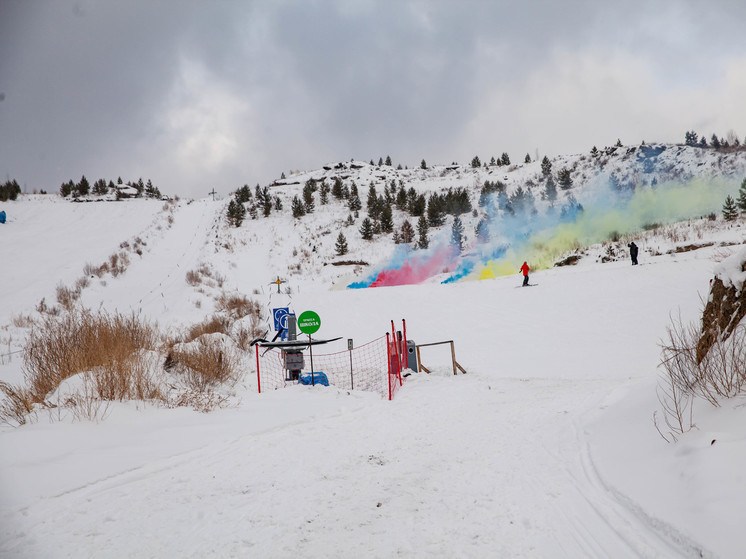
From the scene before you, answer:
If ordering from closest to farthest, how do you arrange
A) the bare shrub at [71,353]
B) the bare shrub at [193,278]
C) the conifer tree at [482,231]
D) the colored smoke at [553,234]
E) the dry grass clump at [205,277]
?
the bare shrub at [71,353], the bare shrub at [193,278], the dry grass clump at [205,277], the colored smoke at [553,234], the conifer tree at [482,231]

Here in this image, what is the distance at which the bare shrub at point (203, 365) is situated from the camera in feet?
27.5

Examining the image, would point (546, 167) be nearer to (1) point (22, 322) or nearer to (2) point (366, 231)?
(2) point (366, 231)

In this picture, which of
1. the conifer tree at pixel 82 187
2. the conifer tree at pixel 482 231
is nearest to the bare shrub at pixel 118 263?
the conifer tree at pixel 482 231

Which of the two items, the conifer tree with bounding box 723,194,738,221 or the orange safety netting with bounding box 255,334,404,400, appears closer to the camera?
the orange safety netting with bounding box 255,334,404,400

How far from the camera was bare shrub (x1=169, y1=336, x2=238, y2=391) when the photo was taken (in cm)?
839

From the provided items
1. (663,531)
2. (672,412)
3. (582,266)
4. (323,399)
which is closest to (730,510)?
(663,531)

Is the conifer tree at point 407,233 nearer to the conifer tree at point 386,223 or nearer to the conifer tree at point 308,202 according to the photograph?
the conifer tree at point 386,223

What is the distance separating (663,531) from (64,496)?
480 centimetres

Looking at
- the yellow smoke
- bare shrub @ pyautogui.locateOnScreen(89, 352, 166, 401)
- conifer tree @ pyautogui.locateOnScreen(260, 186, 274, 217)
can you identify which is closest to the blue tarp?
bare shrub @ pyautogui.locateOnScreen(89, 352, 166, 401)

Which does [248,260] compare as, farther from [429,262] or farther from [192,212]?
[192,212]

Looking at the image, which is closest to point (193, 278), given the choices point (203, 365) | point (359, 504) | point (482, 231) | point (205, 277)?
point (205, 277)

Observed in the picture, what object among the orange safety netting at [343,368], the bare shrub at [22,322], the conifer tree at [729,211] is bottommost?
the orange safety netting at [343,368]

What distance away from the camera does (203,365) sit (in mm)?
8477

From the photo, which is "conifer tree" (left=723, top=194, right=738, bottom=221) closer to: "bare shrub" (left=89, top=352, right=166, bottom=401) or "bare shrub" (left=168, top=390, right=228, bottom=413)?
"bare shrub" (left=168, top=390, right=228, bottom=413)
